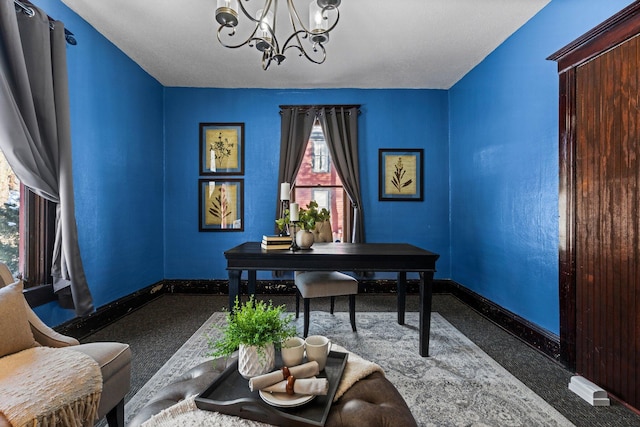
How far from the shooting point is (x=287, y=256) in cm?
240

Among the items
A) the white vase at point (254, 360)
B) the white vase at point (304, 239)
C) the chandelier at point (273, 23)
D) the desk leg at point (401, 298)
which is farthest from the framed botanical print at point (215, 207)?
the white vase at point (254, 360)

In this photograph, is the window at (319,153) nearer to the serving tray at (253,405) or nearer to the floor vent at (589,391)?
the floor vent at (589,391)

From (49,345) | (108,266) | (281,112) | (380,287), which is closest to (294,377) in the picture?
(49,345)

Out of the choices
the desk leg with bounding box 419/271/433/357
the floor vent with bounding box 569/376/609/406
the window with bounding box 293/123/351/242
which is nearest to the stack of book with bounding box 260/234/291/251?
the desk leg with bounding box 419/271/433/357

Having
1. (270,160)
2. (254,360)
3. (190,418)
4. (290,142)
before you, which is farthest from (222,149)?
(190,418)

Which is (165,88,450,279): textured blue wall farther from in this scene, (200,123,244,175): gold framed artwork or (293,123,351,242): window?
(293,123,351,242): window

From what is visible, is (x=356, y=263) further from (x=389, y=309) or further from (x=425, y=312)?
(x=389, y=309)

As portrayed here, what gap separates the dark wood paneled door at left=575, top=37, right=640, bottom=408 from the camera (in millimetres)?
1755

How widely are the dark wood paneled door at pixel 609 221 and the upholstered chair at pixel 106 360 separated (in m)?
2.66

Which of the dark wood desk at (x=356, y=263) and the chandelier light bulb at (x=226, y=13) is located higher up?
the chandelier light bulb at (x=226, y=13)

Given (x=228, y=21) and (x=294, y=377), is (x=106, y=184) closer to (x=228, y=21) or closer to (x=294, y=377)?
(x=228, y=21)

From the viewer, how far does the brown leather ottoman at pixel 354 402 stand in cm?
102

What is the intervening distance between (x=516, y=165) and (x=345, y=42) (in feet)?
6.58

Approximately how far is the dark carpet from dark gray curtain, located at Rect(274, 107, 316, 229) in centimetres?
155
